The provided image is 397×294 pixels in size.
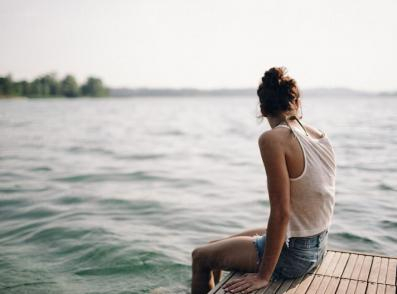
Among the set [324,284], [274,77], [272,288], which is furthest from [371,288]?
[274,77]

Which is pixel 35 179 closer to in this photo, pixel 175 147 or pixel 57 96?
pixel 175 147

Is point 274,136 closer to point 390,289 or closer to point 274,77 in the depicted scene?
point 274,77

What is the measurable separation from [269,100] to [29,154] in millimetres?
17941

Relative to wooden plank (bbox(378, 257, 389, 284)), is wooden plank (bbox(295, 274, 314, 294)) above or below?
above

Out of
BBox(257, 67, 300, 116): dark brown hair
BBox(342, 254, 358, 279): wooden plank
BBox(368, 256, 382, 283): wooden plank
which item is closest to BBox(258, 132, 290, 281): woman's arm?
BBox(257, 67, 300, 116): dark brown hair

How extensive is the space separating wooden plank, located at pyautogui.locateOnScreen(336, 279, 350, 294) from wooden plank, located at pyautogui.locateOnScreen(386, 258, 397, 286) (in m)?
0.37

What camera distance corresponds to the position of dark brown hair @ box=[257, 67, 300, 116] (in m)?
3.45

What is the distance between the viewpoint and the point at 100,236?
7.98m

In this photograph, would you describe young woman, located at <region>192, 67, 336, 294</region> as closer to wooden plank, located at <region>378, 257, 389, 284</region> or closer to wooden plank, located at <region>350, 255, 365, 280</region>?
wooden plank, located at <region>350, 255, 365, 280</region>

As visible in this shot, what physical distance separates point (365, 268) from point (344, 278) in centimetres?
37

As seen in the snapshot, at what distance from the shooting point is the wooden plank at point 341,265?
4137mm

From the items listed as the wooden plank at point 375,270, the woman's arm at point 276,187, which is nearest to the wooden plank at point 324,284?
the wooden plank at point 375,270

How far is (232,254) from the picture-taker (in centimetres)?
393

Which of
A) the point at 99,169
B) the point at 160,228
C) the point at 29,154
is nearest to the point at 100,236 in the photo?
the point at 160,228
